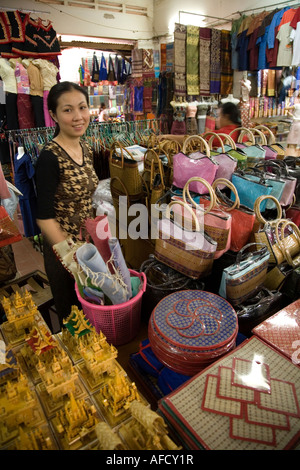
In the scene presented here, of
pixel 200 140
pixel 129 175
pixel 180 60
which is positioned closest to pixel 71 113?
pixel 129 175

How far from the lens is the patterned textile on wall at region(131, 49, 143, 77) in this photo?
21.6ft

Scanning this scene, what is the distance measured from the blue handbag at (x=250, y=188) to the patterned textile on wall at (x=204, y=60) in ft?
15.2

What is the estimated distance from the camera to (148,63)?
663 cm

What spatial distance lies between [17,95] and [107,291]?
500 centimetres

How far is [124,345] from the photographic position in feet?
4.34

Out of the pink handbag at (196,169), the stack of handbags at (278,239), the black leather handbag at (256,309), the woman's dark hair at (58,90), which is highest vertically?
the woman's dark hair at (58,90)

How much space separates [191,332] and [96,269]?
0.42 meters

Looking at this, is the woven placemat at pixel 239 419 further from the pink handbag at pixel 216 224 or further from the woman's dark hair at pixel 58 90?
the woman's dark hair at pixel 58 90

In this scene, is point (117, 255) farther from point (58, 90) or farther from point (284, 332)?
point (58, 90)

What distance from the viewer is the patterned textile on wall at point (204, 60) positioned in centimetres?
554

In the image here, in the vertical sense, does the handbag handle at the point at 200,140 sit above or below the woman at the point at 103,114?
below

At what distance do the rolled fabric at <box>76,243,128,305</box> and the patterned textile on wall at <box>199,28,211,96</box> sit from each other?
578 centimetres

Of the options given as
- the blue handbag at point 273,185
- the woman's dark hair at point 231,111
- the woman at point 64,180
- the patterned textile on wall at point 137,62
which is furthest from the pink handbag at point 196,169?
the patterned textile on wall at point 137,62

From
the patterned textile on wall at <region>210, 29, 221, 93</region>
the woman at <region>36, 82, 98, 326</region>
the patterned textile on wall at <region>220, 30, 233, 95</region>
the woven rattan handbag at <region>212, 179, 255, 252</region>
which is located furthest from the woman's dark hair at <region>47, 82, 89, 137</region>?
the patterned textile on wall at <region>220, 30, 233, 95</region>
